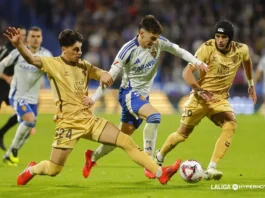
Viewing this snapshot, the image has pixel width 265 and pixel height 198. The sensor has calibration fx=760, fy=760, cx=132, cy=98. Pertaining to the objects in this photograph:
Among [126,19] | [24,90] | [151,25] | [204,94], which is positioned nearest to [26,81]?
[24,90]

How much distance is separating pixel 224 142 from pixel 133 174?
1532mm

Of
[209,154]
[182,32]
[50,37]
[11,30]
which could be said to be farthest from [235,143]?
[50,37]

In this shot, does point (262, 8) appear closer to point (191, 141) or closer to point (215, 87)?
point (191, 141)

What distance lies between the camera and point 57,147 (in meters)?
9.05

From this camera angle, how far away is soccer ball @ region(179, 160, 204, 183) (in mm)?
9109

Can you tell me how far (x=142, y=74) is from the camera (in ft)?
34.2

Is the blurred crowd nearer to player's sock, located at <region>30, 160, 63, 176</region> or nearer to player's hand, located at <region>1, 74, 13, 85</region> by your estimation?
player's hand, located at <region>1, 74, 13, 85</region>

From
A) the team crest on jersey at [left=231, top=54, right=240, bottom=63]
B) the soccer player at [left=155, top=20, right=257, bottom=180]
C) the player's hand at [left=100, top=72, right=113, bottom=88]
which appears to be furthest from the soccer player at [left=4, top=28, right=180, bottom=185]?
the team crest on jersey at [left=231, top=54, right=240, bottom=63]

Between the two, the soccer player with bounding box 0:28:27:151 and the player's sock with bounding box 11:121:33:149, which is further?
the soccer player with bounding box 0:28:27:151

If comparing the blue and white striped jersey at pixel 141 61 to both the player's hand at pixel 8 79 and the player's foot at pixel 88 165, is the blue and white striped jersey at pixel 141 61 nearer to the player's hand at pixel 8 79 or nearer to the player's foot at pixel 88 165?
the player's foot at pixel 88 165

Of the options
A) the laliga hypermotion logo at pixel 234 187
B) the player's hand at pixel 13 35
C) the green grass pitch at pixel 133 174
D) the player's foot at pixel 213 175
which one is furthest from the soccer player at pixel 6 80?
the laliga hypermotion logo at pixel 234 187

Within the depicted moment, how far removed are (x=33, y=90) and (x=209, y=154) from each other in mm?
3440

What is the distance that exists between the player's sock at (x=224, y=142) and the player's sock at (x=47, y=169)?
85.5 inches

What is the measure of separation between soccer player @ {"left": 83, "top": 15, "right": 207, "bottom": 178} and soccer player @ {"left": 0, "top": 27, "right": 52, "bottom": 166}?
2.26 m
